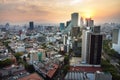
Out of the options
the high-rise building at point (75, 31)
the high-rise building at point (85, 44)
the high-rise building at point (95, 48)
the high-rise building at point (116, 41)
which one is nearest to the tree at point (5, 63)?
the high-rise building at point (85, 44)

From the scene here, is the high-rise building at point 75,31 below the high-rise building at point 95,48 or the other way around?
the other way around

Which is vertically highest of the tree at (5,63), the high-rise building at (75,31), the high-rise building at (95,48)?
the high-rise building at (75,31)

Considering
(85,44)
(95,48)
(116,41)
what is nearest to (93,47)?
(95,48)

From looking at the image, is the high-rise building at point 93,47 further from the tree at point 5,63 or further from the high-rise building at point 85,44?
the tree at point 5,63

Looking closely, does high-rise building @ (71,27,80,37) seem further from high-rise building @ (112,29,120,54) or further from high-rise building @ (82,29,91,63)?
high-rise building @ (82,29,91,63)

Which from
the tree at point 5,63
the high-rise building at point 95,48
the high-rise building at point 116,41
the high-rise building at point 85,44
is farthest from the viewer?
the high-rise building at point 116,41

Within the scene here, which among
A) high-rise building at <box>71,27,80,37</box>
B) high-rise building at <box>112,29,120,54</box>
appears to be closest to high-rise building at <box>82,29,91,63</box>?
high-rise building at <box>112,29,120,54</box>

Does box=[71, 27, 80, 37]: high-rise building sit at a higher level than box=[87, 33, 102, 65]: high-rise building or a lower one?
higher

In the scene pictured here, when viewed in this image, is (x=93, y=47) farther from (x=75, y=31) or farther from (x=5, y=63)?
(x=75, y=31)
